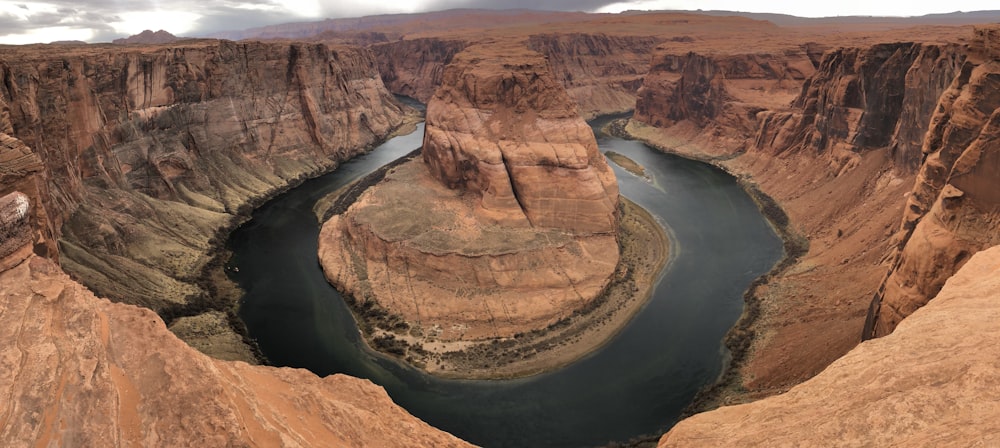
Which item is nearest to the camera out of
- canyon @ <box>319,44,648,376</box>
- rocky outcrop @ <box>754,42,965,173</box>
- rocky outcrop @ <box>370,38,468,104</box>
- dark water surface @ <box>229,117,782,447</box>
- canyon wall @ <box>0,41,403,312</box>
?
dark water surface @ <box>229,117,782,447</box>

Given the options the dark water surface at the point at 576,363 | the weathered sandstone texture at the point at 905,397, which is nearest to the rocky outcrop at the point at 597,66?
the dark water surface at the point at 576,363

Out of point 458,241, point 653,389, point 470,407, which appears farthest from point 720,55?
point 470,407

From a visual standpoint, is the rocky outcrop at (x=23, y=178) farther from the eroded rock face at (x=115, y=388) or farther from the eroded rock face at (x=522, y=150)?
the eroded rock face at (x=522, y=150)

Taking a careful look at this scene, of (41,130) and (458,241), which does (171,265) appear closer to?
(41,130)

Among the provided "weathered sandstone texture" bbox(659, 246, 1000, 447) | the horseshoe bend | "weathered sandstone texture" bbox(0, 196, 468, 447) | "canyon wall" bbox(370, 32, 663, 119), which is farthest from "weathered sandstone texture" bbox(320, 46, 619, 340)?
"canyon wall" bbox(370, 32, 663, 119)

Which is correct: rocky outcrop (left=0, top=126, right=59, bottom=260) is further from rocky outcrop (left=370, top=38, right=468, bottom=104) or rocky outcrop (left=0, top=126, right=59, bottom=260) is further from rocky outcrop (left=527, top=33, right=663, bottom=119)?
rocky outcrop (left=370, top=38, right=468, bottom=104)

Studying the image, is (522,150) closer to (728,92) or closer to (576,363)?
(576,363)
